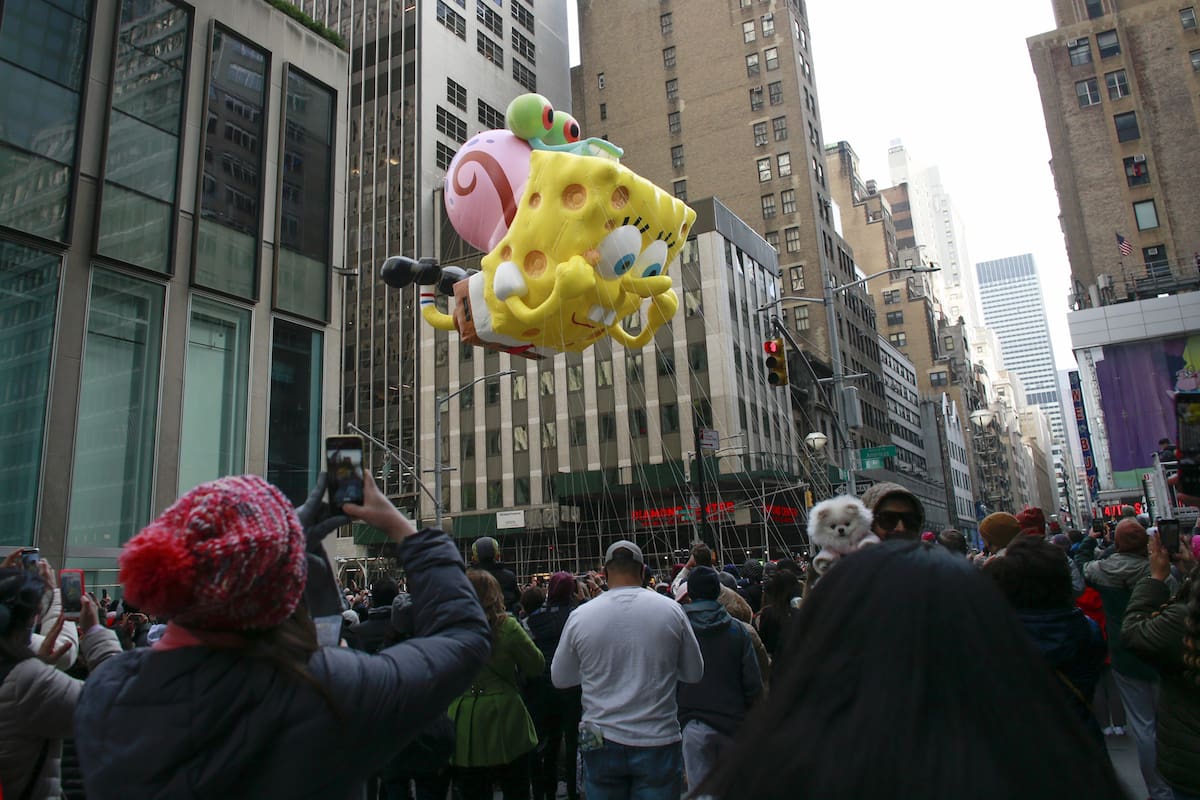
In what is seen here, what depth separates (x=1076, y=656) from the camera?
4.43 metres

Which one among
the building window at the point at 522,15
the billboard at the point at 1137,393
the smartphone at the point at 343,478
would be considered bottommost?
the smartphone at the point at 343,478

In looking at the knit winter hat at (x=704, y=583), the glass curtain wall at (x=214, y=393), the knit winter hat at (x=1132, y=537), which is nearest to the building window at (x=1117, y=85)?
the glass curtain wall at (x=214, y=393)

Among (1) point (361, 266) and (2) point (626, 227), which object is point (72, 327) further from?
(1) point (361, 266)

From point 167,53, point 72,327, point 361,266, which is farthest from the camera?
point 361,266

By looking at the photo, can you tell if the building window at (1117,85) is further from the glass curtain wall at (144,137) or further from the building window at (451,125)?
the glass curtain wall at (144,137)

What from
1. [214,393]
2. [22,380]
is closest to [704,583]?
[22,380]

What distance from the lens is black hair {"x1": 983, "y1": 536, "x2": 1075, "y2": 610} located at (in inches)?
176

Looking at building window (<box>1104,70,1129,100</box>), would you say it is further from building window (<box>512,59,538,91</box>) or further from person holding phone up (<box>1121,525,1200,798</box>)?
person holding phone up (<box>1121,525,1200,798</box>)

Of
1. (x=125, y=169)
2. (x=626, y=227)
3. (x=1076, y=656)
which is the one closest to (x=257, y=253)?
(x=125, y=169)

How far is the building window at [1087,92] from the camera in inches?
2181

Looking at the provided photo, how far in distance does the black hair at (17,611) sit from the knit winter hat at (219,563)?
7.63 feet

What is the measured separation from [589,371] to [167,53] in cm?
3351

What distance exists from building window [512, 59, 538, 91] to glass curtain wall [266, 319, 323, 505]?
57.7m

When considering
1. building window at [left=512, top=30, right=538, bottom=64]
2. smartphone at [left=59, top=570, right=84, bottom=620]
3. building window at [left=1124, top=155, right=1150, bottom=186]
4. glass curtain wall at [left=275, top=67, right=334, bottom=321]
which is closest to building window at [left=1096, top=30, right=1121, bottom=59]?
building window at [left=1124, top=155, right=1150, bottom=186]
